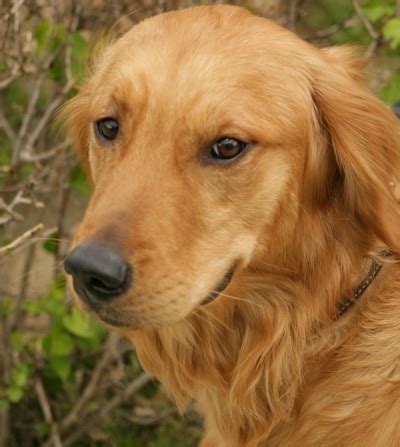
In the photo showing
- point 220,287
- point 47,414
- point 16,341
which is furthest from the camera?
point 47,414

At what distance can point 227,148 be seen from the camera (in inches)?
105

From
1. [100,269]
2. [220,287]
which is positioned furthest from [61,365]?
[100,269]

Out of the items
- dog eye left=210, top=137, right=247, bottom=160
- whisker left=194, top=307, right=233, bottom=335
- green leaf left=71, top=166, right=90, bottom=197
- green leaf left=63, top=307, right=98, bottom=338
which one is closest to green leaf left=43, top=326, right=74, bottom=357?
green leaf left=63, top=307, right=98, bottom=338

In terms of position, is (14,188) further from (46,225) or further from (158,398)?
(158,398)

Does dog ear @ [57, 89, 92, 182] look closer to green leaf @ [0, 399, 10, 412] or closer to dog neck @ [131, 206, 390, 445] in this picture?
dog neck @ [131, 206, 390, 445]

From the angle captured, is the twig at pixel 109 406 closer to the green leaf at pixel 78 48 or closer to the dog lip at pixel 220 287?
the green leaf at pixel 78 48

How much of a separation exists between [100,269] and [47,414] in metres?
2.28

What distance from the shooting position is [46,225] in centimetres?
493

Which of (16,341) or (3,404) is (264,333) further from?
(3,404)

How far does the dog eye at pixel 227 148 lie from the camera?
2.67 m

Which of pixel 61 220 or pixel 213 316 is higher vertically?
pixel 61 220

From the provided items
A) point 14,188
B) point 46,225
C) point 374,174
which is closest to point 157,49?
point 374,174

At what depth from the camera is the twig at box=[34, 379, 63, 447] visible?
450 centimetres

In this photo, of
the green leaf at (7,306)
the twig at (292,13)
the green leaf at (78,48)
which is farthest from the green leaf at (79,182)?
the twig at (292,13)
